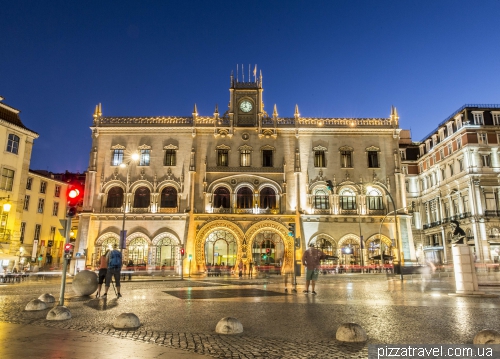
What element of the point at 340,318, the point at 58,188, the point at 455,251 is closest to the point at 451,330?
the point at 340,318

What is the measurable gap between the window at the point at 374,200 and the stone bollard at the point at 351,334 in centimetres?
3454

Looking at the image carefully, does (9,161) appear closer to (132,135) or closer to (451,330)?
(132,135)

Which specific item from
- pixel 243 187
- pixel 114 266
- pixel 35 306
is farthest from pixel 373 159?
pixel 35 306

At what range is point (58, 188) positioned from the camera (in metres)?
49.6

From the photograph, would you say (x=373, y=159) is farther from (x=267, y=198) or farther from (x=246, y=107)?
(x=246, y=107)

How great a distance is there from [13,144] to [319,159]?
29099 millimetres

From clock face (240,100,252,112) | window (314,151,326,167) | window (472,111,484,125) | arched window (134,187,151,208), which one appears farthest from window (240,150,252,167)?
window (472,111,484,125)

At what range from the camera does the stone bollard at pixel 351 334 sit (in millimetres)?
6297

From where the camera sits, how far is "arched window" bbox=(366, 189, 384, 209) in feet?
129

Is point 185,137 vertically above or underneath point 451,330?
above

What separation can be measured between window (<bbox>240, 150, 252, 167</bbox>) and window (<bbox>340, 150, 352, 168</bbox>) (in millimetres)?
9627

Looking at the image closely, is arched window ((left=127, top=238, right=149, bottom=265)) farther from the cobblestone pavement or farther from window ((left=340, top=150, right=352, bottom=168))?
the cobblestone pavement

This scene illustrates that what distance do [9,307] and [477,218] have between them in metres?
46.7

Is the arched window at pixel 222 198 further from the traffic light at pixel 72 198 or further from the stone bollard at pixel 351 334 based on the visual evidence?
the stone bollard at pixel 351 334
